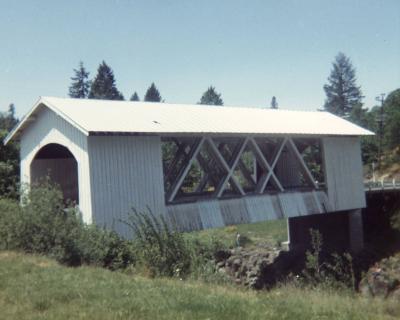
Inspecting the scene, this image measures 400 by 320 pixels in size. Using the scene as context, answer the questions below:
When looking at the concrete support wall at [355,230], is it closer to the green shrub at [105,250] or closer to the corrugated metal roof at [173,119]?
the corrugated metal roof at [173,119]

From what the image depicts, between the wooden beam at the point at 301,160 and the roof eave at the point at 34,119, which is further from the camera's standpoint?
the wooden beam at the point at 301,160

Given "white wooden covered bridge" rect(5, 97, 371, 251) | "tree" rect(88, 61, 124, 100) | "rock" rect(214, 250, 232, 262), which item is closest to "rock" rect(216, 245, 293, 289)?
"rock" rect(214, 250, 232, 262)

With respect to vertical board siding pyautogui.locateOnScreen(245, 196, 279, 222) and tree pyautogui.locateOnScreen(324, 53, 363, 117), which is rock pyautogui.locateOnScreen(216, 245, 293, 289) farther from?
tree pyautogui.locateOnScreen(324, 53, 363, 117)

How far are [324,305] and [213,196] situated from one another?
12342 millimetres

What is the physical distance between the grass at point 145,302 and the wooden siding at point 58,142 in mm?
6750

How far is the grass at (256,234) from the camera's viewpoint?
36.5 meters

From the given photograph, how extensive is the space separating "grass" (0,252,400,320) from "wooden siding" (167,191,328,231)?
27.0 feet

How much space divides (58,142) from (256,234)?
25133 mm

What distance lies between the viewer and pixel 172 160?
68.8 ft

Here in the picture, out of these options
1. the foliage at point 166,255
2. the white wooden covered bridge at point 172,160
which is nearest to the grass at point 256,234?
the white wooden covered bridge at point 172,160

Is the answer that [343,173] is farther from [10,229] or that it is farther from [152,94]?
[152,94]

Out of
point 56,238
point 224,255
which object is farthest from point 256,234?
point 56,238

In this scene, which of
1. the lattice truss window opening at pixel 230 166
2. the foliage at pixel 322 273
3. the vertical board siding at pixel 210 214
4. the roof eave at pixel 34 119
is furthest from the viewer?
the lattice truss window opening at pixel 230 166

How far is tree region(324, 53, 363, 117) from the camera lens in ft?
318
